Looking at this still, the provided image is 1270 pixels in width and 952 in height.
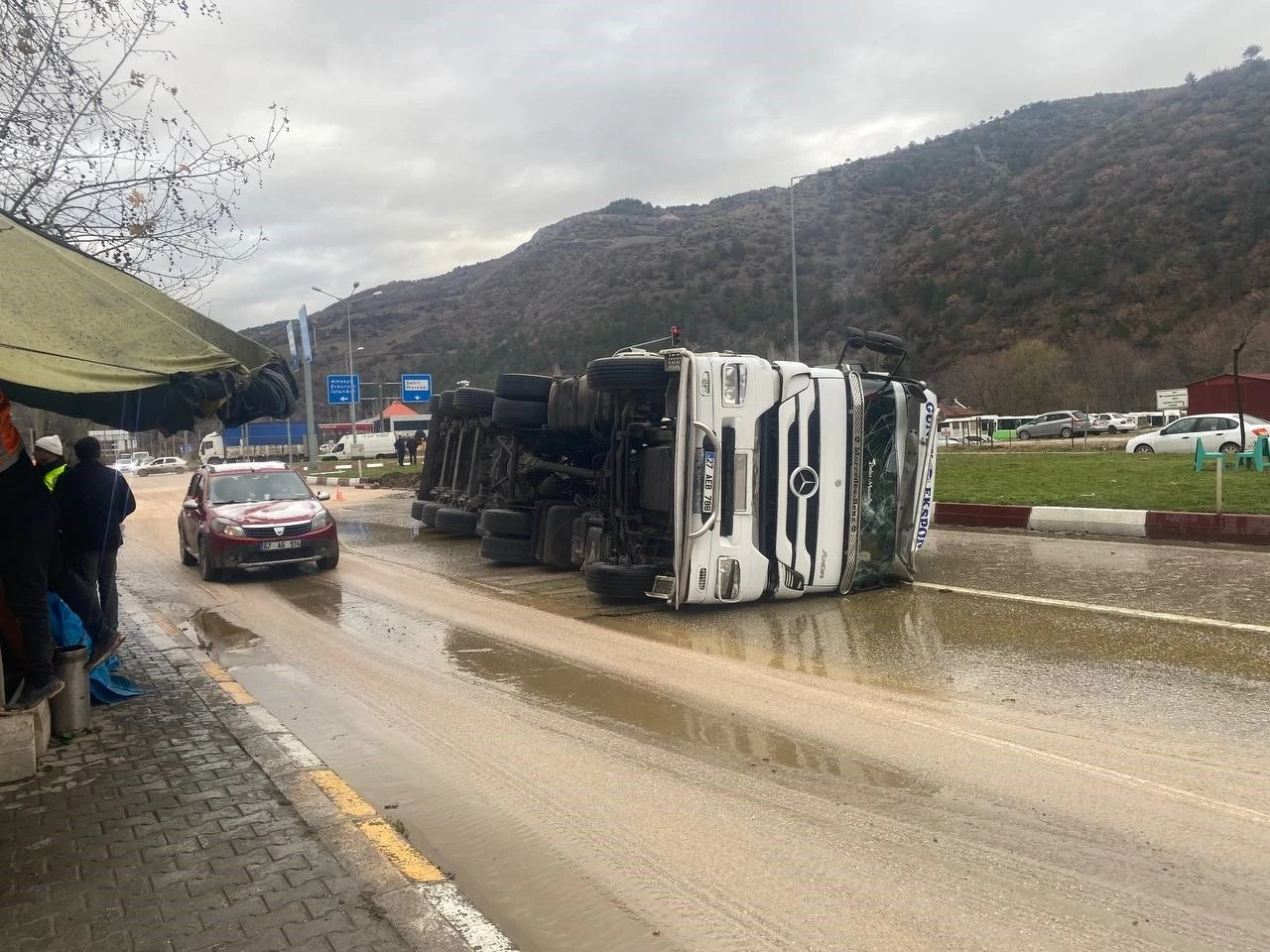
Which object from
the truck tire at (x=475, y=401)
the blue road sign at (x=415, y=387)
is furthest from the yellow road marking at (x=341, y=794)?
the blue road sign at (x=415, y=387)

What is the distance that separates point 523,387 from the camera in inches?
483

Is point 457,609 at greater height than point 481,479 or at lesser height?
lesser

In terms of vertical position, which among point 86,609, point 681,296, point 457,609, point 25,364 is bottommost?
point 457,609

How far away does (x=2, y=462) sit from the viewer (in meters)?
5.04

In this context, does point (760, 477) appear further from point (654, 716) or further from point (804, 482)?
point (654, 716)

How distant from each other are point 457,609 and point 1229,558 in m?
8.47

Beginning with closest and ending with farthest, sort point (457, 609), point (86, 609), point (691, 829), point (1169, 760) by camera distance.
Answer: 1. point (691, 829)
2. point (1169, 760)
3. point (86, 609)
4. point (457, 609)

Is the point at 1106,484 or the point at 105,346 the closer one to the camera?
the point at 105,346

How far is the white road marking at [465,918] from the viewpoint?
3.36 m

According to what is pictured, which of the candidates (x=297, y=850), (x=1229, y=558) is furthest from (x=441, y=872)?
(x=1229, y=558)

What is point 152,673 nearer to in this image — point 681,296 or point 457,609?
point 457,609

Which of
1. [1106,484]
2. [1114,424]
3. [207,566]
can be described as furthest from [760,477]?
[1114,424]

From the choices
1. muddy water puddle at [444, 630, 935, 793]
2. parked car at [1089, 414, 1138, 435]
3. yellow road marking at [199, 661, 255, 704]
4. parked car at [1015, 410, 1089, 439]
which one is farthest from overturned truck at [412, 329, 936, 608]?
parked car at [1089, 414, 1138, 435]

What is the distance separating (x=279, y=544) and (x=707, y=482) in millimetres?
6769
